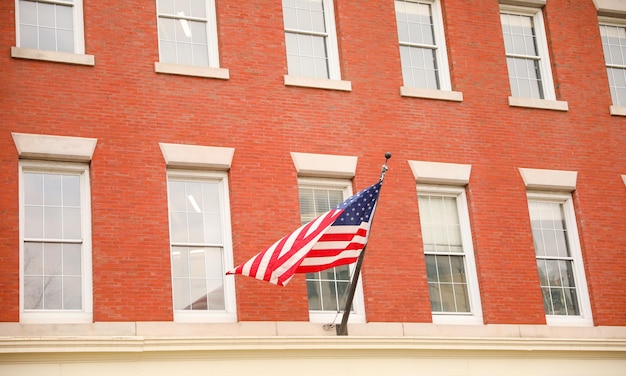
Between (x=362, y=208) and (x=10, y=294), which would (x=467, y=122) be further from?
(x=10, y=294)

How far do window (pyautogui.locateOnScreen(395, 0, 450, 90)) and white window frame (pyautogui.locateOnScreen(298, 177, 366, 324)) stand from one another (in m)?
2.43

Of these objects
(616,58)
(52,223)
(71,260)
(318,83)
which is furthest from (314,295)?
(616,58)

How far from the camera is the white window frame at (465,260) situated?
17688 mm

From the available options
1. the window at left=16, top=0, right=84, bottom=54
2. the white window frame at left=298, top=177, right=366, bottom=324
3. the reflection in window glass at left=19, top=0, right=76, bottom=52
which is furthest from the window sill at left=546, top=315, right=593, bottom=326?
the reflection in window glass at left=19, top=0, right=76, bottom=52

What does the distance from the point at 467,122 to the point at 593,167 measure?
2.57 meters

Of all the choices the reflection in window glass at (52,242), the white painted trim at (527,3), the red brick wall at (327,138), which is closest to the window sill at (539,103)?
the red brick wall at (327,138)

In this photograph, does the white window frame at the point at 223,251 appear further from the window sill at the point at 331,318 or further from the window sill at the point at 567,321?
the window sill at the point at 567,321

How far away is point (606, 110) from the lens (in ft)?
65.9

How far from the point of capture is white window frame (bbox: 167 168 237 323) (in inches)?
627

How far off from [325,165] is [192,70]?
2558 mm

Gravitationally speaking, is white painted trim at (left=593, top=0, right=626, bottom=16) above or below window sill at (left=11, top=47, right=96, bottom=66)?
above

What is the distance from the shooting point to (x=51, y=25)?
1653cm

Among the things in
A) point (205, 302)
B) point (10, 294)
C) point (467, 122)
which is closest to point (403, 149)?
point (467, 122)

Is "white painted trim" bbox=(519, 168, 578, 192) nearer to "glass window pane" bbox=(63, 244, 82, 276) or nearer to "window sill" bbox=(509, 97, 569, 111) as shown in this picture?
"window sill" bbox=(509, 97, 569, 111)
